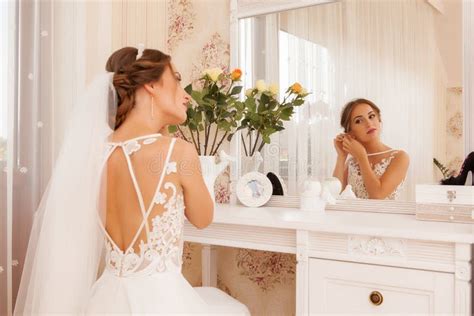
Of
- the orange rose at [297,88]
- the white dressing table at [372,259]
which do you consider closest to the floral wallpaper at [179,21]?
the orange rose at [297,88]

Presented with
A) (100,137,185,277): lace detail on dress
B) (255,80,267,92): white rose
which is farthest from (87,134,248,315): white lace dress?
(255,80,267,92): white rose

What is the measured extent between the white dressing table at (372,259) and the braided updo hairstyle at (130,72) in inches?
26.4

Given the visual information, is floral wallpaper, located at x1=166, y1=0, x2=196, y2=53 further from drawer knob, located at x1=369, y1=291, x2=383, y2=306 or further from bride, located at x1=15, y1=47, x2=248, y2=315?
drawer knob, located at x1=369, y1=291, x2=383, y2=306

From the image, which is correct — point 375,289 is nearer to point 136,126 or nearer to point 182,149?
point 182,149

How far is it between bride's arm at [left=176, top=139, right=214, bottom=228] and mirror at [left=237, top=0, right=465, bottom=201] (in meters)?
0.81

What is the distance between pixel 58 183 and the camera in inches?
63.6

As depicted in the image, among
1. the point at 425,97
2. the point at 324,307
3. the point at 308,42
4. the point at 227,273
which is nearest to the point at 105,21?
the point at 308,42

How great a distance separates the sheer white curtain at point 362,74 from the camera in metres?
2.12

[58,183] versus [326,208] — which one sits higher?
[58,183]

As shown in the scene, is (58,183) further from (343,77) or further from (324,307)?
(343,77)

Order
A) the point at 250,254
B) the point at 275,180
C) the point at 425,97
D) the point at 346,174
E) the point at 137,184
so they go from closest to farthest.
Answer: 1. the point at 137,184
2. the point at 425,97
3. the point at 346,174
4. the point at 275,180
5. the point at 250,254

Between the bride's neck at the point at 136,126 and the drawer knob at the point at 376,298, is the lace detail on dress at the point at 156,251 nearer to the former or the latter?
the bride's neck at the point at 136,126

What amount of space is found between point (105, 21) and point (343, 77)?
1.47m

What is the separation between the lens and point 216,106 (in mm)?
2514
